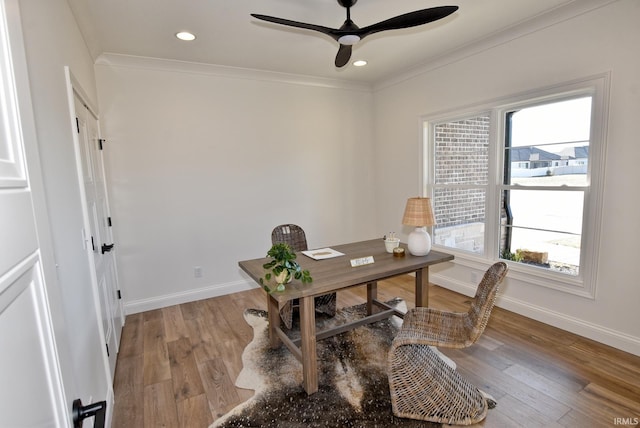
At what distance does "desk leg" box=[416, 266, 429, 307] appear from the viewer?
2747mm

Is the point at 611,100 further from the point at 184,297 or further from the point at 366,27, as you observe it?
the point at 184,297

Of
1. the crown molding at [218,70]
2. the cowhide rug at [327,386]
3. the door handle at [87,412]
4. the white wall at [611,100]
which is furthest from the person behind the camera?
the crown molding at [218,70]

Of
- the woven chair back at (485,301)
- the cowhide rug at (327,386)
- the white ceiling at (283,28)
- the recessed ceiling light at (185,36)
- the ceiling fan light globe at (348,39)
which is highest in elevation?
the white ceiling at (283,28)

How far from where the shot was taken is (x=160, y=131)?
Answer: 3549 millimetres

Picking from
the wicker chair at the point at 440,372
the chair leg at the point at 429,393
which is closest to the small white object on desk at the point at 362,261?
the wicker chair at the point at 440,372

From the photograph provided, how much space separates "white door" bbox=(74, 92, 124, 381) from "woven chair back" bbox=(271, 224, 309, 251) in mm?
1427

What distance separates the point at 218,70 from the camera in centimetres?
373

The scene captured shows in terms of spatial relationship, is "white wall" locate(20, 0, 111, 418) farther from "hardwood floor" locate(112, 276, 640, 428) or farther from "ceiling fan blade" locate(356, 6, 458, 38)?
"ceiling fan blade" locate(356, 6, 458, 38)

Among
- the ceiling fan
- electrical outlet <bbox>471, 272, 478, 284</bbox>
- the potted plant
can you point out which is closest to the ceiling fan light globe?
the ceiling fan

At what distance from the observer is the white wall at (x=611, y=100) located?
2428 millimetres

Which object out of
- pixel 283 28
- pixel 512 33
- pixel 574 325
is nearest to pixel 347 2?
pixel 283 28

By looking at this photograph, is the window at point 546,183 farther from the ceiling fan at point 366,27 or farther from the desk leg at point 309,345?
the desk leg at point 309,345

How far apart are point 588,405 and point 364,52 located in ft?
11.6

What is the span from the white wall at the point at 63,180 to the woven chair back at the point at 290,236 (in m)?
1.57
